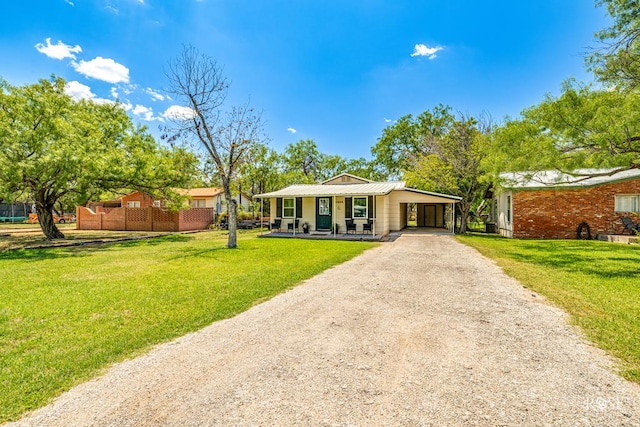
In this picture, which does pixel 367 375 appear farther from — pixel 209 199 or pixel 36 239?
pixel 209 199

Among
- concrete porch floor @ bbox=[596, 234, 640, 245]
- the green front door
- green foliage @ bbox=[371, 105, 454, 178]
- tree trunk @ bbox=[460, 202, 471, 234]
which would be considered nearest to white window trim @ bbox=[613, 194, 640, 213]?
concrete porch floor @ bbox=[596, 234, 640, 245]

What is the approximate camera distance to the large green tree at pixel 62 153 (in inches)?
458

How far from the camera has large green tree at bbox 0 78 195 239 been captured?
11633 millimetres

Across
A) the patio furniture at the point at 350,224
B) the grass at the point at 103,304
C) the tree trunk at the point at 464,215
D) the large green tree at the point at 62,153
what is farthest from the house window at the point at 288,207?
the tree trunk at the point at 464,215

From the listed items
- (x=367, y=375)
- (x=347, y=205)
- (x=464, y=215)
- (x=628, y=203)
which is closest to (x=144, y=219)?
(x=347, y=205)

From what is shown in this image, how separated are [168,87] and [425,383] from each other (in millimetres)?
14156

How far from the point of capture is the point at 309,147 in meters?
40.3

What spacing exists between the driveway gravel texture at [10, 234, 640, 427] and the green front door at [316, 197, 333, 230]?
13004 millimetres

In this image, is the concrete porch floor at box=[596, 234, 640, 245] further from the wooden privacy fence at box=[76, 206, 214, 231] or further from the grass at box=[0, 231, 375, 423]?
the wooden privacy fence at box=[76, 206, 214, 231]

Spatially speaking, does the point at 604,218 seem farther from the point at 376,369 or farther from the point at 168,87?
the point at 168,87

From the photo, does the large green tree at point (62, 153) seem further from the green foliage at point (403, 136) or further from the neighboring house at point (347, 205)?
the green foliage at point (403, 136)

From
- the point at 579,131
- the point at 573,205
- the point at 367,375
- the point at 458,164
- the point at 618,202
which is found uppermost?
the point at 458,164

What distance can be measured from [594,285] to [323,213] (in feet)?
42.8

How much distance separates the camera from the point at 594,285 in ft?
20.1
